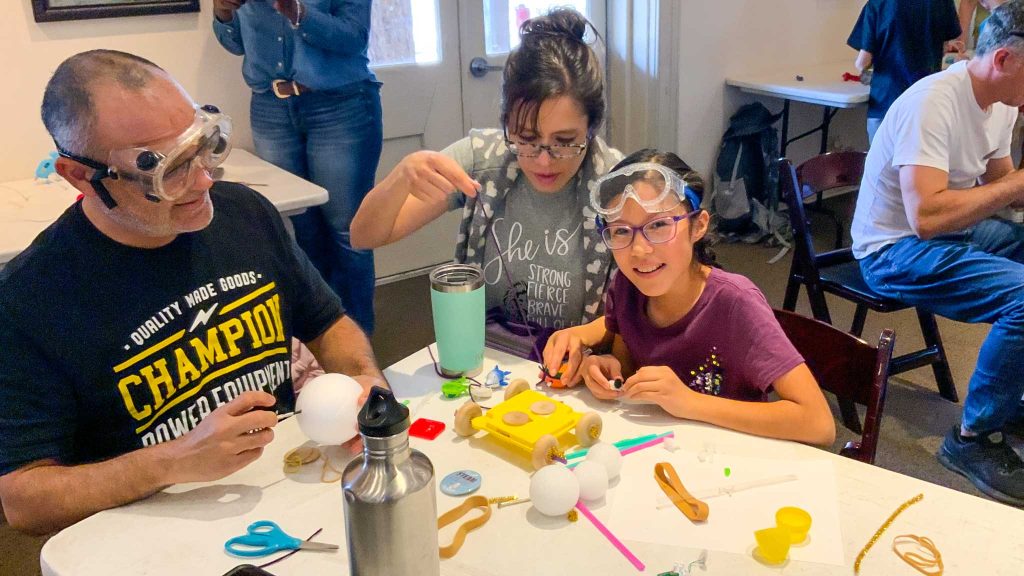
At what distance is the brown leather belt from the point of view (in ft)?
8.93

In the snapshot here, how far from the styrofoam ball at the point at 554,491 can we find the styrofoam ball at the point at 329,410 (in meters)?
0.30

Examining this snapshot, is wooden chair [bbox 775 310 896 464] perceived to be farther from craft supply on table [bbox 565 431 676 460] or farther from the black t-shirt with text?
the black t-shirt with text

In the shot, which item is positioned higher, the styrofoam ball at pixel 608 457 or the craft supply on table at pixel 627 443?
the styrofoam ball at pixel 608 457

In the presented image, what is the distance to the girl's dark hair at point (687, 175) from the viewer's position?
1.50 m

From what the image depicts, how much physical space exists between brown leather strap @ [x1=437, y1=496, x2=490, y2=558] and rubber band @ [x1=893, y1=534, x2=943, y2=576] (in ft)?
1.77

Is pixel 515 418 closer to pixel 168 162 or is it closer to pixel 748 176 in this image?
pixel 168 162

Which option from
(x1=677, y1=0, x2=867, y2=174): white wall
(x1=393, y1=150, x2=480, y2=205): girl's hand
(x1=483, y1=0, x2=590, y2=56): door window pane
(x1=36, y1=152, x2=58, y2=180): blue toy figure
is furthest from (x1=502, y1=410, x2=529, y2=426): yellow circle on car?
(x1=677, y1=0, x2=867, y2=174): white wall

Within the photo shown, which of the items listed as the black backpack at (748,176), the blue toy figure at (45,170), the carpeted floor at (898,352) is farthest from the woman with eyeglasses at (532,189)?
the black backpack at (748,176)

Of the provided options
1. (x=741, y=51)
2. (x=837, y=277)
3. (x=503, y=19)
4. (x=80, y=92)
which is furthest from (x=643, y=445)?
(x=741, y=51)

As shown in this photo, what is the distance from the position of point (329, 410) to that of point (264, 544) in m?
0.22

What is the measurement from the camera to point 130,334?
1.27 metres

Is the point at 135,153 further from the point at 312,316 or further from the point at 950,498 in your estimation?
the point at 950,498

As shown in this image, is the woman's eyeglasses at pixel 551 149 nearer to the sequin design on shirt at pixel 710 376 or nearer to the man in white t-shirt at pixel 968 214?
the sequin design on shirt at pixel 710 376

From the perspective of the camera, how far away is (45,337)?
1187mm
